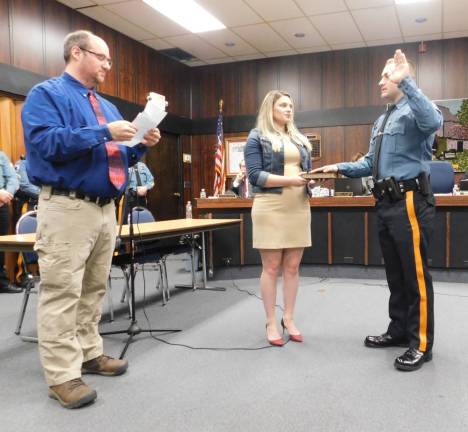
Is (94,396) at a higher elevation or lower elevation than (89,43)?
lower

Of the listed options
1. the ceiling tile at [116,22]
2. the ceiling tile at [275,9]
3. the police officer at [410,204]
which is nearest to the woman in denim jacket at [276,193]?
the police officer at [410,204]

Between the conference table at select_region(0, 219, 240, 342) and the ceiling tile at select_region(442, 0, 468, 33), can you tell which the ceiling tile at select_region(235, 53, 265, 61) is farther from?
the conference table at select_region(0, 219, 240, 342)

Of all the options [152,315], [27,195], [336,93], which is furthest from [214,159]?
[152,315]

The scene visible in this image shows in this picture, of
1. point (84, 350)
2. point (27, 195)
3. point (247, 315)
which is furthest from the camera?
point (27, 195)

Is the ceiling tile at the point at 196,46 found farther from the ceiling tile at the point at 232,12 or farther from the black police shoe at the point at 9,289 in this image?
the black police shoe at the point at 9,289

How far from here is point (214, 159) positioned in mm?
8398

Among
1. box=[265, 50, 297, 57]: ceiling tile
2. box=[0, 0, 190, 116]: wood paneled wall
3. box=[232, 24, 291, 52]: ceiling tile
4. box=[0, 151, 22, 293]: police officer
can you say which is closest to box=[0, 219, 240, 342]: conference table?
box=[0, 151, 22, 293]: police officer

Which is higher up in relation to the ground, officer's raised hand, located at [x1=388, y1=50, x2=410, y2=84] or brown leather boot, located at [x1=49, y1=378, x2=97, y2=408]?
officer's raised hand, located at [x1=388, y1=50, x2=410, y2=84]

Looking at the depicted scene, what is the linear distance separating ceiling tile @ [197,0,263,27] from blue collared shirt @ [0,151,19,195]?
9.70 ft

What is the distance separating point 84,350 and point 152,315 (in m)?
1.31

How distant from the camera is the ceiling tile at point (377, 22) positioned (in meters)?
6.07

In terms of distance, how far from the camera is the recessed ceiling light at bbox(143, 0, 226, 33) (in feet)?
18.9

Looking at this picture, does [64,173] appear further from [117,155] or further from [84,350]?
[84,350]

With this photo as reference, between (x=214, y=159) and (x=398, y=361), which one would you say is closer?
(x=398, y=361)
